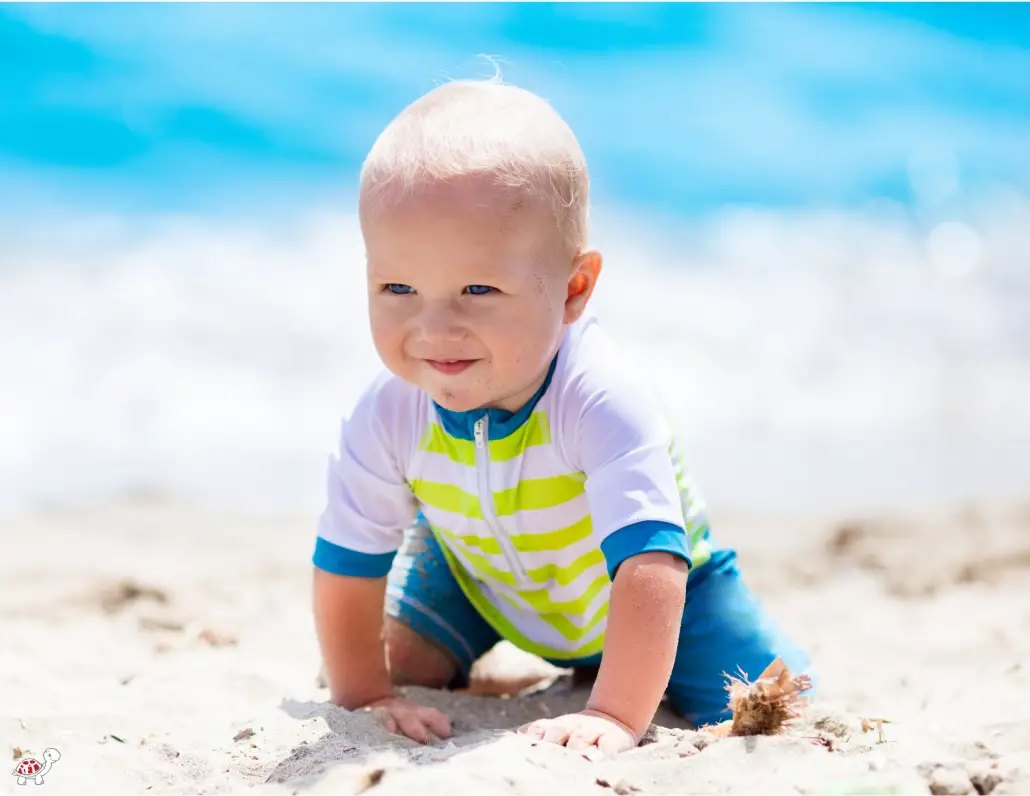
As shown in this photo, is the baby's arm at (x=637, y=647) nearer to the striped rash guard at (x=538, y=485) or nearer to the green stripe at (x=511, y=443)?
the striped rash guard at (x=538, y=485)

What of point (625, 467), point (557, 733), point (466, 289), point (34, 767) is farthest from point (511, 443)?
point (34, 767)

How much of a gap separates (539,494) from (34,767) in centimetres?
109

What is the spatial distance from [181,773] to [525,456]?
2.91ft

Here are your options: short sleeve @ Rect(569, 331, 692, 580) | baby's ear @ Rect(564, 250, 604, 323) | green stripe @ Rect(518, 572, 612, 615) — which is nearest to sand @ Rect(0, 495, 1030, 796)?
green stripe @ Rect(518, 572, 612, 615)

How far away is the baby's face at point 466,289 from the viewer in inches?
77.3

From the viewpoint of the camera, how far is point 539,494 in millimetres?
2291

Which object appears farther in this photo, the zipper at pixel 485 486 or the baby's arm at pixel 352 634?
the baby's arm at pixel 352 634

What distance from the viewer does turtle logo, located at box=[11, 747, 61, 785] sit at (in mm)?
2002

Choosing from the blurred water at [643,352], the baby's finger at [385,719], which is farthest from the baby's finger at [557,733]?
the blurred water at [643,352]

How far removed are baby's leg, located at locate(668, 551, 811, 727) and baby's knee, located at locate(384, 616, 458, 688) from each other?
0.61 meters

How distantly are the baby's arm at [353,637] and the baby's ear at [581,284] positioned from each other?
75cm

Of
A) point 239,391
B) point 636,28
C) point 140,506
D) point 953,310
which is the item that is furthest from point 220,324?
point 636,28

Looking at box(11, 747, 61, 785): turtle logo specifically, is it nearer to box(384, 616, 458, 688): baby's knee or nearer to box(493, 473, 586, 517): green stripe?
box(384, 616, 458, 688): baby's knee

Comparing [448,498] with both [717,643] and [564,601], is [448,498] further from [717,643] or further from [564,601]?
[717,643]
